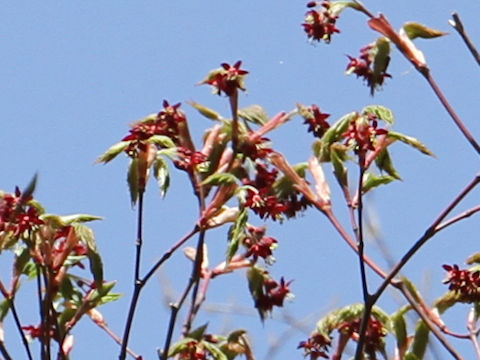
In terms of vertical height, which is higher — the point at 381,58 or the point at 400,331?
the point at 381,58

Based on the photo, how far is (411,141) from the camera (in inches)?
105

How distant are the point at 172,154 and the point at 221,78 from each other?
311mm

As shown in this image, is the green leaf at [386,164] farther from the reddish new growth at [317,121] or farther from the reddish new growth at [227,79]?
the reddish new growth at [227,79]

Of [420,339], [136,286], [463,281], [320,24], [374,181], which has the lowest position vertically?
[420,339]

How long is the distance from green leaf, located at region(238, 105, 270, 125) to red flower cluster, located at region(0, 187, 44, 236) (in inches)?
23.3

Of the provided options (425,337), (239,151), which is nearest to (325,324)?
(425,337)

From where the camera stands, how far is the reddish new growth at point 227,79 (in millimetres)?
2840

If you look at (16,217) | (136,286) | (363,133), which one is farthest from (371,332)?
(16,217)

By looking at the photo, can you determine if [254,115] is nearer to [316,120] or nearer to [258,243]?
[316,120]

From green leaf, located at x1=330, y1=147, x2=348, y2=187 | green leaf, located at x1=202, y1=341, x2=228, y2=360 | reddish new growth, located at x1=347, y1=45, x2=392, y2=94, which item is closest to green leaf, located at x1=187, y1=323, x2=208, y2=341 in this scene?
green leaf, located at x1=202, y1=341, x2=228, y2=360

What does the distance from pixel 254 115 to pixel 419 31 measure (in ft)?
1.54

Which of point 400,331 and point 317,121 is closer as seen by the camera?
point 400,331

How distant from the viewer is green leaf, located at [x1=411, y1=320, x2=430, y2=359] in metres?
2.66

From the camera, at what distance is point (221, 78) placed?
285 centimetres
